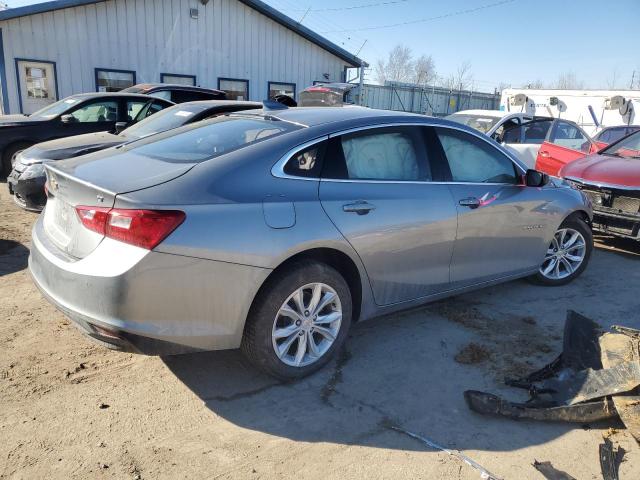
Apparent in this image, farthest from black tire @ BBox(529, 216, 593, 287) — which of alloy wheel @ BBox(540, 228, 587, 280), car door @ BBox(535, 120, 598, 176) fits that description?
car door @ BBox(535, 120, 598, 176)

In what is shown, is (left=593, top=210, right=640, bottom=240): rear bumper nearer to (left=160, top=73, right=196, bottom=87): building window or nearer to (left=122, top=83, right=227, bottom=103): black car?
(left=122, top=83, right=227, bottom=103): black car

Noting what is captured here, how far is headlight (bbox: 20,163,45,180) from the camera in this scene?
613 centimetres

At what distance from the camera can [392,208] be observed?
11.6 feet

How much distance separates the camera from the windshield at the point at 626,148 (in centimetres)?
745

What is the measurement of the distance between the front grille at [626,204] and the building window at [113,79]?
537 inches

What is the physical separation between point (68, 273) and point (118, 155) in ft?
3.31

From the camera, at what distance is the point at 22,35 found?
13695mm

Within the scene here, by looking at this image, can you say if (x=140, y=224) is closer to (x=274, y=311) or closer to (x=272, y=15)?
(x=274, y=311)

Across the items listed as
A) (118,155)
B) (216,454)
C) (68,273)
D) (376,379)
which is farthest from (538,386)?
(118,155)

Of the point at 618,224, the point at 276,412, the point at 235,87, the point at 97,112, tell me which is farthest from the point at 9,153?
the point at 235,87

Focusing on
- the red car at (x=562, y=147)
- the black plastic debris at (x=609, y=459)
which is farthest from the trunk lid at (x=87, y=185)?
the red car at (x=562, y=147)

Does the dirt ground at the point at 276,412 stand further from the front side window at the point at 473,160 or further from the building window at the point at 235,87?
the building window at the point at 235,87

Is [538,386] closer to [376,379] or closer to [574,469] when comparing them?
[574,469]

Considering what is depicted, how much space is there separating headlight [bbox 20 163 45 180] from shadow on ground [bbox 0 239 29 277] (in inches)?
32.4
